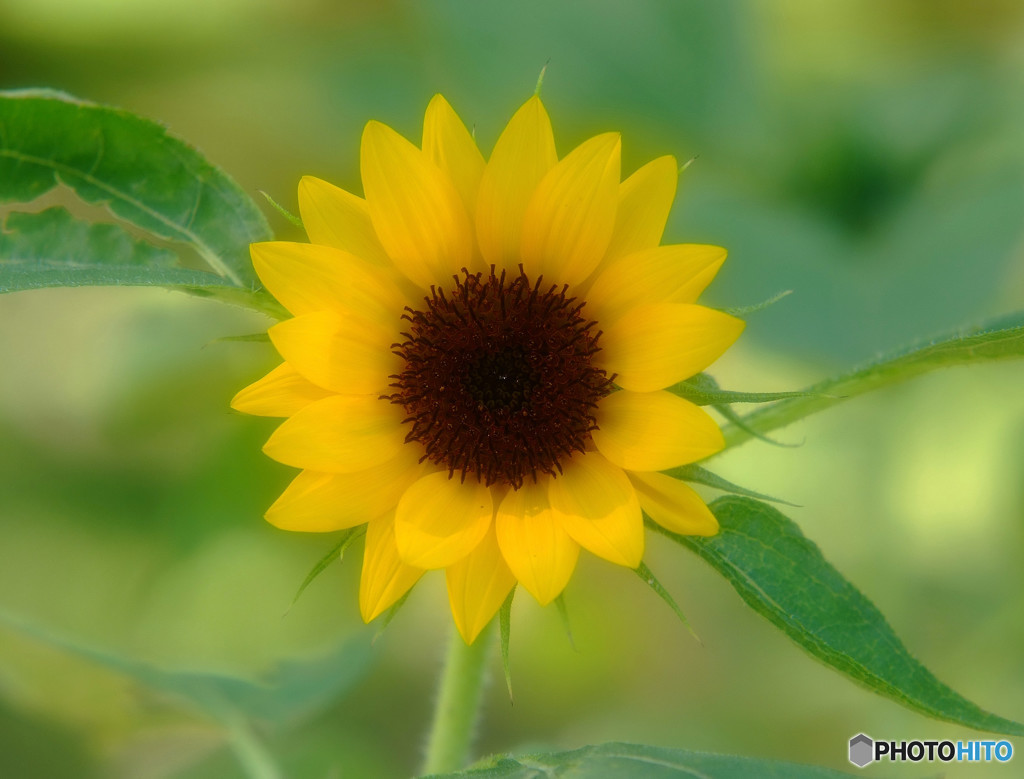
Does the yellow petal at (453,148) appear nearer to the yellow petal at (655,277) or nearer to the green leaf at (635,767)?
the yellow petal at (655,277)

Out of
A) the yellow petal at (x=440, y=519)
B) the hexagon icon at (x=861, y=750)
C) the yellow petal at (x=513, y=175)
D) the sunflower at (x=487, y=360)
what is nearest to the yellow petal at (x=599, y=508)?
the sunflower at (x=487, y=360)

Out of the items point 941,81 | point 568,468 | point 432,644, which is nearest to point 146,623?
point 432,644

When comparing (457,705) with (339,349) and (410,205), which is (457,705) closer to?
(339,349)

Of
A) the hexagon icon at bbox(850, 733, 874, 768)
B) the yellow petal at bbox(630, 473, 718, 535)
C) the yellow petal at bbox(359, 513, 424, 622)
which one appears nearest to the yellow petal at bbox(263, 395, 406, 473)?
the yellow petal at bbox(359, 513, 424, 622)

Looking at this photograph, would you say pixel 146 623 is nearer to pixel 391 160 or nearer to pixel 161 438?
pixel 161 438

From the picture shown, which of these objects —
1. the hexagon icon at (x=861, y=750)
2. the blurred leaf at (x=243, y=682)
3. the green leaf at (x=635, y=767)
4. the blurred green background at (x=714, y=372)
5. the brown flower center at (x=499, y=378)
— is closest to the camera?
the green leaf at (x=635, y=767)

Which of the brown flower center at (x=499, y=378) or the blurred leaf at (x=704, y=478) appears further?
the brown flower center at (x=499, y=378)
